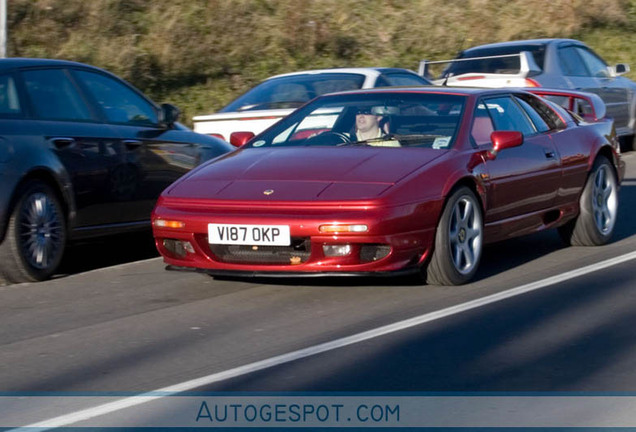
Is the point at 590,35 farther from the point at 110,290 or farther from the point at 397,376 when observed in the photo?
the point at 397,376

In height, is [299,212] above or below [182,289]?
above

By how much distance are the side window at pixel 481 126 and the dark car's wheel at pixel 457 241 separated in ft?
1.76

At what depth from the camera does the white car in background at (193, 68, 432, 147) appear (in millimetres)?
12266

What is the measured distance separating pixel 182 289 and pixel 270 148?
1241 millimetres

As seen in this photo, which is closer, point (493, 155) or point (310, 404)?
point (310, 404)

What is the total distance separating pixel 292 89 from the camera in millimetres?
13469

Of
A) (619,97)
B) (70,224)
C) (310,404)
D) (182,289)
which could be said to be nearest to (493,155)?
(182,289)

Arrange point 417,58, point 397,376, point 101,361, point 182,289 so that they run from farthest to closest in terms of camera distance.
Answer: point 417,58, point 182,289, point 101,361, point 397,376

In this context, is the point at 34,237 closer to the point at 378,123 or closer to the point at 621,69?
the point at 378,123

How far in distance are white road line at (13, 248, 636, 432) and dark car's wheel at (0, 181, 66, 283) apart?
2924 mm

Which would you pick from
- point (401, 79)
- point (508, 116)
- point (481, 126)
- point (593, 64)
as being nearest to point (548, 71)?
point (593, 64)

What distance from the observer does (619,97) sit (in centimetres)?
1800

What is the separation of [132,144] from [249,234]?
237cm

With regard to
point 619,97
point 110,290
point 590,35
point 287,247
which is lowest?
point 590,35
